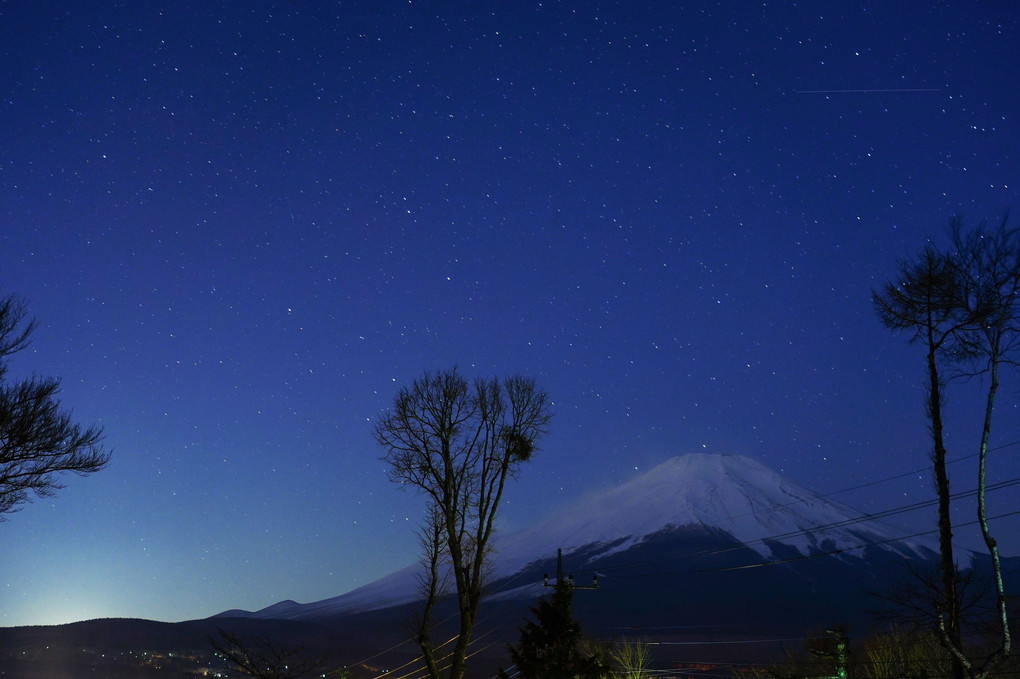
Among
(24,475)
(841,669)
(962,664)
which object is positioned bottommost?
(841,669)

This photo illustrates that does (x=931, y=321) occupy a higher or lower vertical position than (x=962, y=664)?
higher

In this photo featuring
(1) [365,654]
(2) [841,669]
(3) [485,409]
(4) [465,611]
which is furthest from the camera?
(1) [365,654]

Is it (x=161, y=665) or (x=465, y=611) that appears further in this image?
(x=161, y=665)

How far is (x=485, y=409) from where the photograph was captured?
56.1ft

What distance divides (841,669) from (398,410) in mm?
31593

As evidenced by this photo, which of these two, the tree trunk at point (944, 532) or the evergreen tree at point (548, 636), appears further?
the evergreen tree at point (548, 636)

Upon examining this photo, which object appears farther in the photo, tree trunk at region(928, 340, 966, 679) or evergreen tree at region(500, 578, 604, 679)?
evergreen tree at region(500, 578, 604, 679)

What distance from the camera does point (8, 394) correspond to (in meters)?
A: 12.1

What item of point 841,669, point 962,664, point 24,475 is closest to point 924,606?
point 962,664

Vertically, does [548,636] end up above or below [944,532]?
below

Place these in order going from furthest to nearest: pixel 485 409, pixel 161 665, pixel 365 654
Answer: pixel 365 654 → pixel 161 665 → pixel 485 409

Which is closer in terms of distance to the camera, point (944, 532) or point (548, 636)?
point (944, 532)

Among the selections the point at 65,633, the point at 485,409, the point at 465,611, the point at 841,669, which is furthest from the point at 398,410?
the point at 65,633

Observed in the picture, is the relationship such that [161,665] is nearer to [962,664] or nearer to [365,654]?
[365,654]
